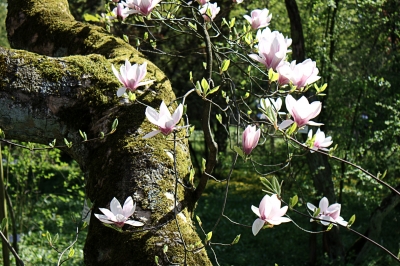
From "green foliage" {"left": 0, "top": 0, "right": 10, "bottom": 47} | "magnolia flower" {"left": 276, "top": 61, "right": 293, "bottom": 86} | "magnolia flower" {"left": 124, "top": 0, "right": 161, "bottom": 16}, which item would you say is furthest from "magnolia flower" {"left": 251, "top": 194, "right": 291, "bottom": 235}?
"green foliage" {"left": 0, "top": 0, "right": 10, "bottom": 47}

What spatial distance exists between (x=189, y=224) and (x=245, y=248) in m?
6.38

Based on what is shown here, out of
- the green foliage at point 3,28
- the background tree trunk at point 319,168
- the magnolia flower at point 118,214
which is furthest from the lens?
the green foliage at point 3,28

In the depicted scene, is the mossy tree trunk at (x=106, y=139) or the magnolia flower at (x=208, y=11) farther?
the magnolia flower at (x=208, y=11)

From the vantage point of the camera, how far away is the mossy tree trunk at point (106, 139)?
138 centimetres

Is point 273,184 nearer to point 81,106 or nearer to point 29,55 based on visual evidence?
point 81,106

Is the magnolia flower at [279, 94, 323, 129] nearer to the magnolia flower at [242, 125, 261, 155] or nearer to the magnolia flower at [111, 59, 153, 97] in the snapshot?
the magnolia flower at [242, 125, 261, 155]

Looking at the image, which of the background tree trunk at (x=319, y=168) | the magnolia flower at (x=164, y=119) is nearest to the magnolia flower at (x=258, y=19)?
the magnolia flower at (x=164, y=119)

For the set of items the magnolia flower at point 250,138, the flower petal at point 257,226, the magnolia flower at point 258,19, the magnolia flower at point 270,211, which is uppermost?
the magnolia flower at point 258,19

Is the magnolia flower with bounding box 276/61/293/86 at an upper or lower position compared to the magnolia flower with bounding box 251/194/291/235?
upper

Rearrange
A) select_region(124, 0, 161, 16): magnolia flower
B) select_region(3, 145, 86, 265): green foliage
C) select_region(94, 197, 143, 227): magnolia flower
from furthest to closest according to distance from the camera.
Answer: select_region(3, 145, 86, 265): green foliage
select_region(124, 0, 161, 16): magnolia flower
select_region(94, 197, 143, 227): magnolia flower

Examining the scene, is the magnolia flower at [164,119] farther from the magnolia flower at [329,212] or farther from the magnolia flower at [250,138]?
the magnolia flower at [329,212]

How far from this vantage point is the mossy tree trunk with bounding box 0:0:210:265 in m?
1.38

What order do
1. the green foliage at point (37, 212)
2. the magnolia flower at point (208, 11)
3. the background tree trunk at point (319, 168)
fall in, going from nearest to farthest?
the magnolia flower at point (208, 11) → the background tree trunk at point (319, 168) → the green foliage at point (37, 212)

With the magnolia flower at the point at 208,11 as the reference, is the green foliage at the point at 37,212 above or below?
below
